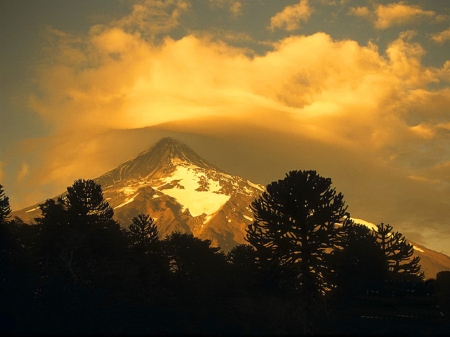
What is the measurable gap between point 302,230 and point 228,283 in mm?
15077

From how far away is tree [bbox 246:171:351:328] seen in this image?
149 feet

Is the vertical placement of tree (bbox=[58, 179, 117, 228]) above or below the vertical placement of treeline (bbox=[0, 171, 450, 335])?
above

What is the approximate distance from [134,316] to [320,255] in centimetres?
1806

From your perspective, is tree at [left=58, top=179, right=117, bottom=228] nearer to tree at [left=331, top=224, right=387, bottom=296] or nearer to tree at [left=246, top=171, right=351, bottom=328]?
tree at [left=246, top=171, right=351, bottom=328]

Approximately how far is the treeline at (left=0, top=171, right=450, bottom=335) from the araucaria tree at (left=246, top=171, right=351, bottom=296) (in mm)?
93

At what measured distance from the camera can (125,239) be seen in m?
62.4

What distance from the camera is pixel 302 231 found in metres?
45.7

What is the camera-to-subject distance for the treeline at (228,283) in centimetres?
4019

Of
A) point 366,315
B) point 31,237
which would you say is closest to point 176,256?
point 31,237

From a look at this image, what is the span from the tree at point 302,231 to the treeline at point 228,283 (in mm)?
93

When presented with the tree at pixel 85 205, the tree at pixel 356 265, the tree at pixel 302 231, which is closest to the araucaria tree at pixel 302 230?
the tree at pixel 302 231

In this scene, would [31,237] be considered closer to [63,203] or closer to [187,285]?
[63,203]

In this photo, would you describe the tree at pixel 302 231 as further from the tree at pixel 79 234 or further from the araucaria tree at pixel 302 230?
the tree at pixel 79 234

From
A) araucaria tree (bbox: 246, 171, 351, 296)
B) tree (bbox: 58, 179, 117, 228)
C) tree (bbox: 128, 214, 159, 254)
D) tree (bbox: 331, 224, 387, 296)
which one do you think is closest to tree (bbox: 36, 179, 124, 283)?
tree (bbox: 58, 179, 117, 228)
